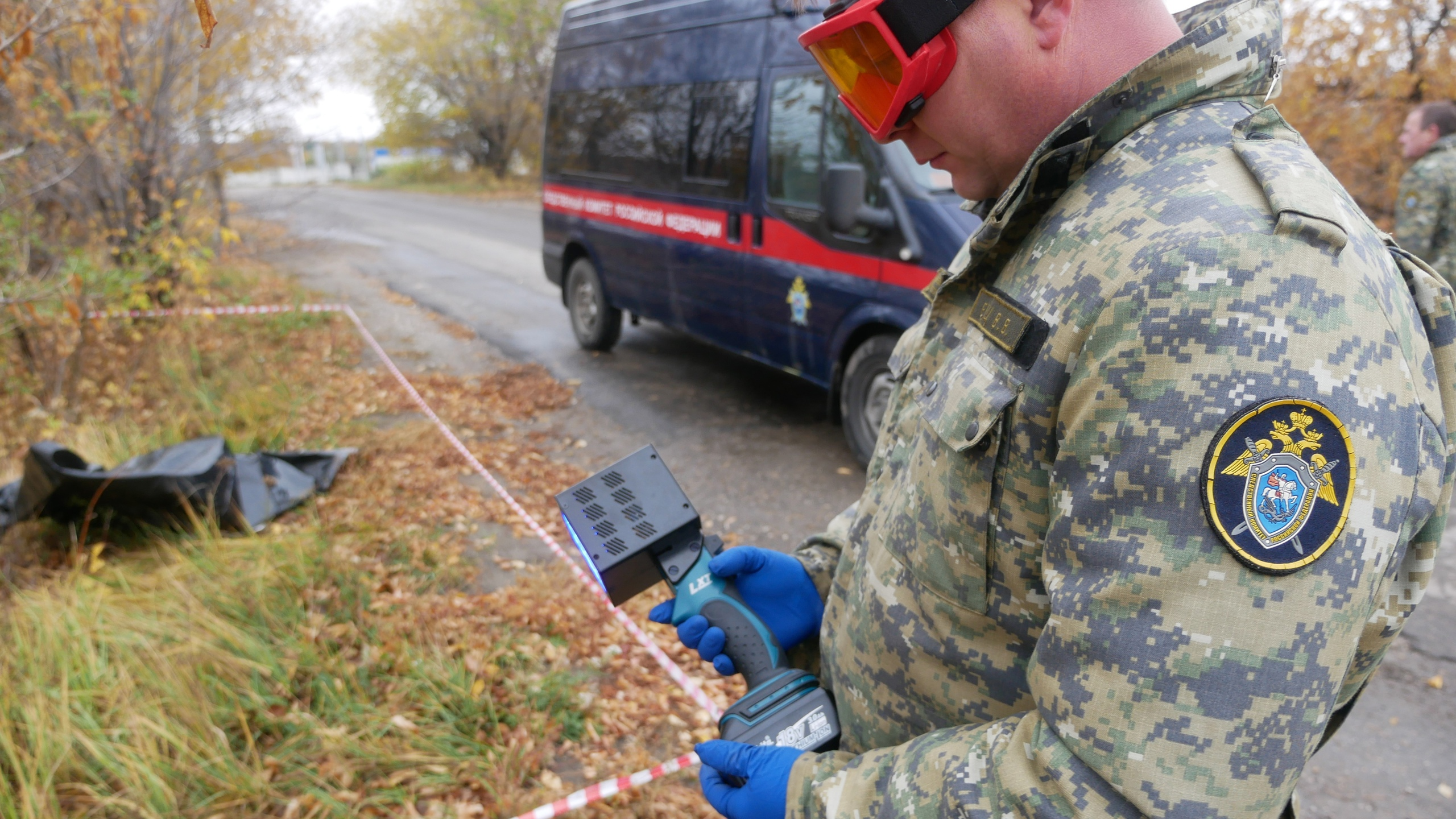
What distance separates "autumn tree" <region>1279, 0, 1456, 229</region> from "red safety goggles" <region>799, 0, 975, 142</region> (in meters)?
7.37

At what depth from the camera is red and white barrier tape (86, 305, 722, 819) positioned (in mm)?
2289

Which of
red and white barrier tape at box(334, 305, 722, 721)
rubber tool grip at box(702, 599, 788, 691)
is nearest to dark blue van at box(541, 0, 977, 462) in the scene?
red and white barrier tape at box(334, 305, 722, 721)

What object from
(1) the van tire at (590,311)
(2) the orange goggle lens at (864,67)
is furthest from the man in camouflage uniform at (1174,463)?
(1) the van tire at (590,311)

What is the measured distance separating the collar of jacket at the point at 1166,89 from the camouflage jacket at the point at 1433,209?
4.82 metres

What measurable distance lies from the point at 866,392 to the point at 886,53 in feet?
11.5

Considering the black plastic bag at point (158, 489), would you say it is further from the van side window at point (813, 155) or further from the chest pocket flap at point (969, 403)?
the chest pocket flap at point (969, 403)

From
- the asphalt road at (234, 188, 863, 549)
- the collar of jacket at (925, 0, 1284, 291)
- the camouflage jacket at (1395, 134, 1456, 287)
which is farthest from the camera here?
the camouflage jacket at (1395, 134, 1456, 287)

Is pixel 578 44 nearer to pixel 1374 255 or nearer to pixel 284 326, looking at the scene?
pixel 284 326

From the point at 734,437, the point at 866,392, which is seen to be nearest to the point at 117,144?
the point at 734,437

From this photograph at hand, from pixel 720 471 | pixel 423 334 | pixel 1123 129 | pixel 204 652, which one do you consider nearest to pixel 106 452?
pixel 204 652

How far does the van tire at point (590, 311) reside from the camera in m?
6.95

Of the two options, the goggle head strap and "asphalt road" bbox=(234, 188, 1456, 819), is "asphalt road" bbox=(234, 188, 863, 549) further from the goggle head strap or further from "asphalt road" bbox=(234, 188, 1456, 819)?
the goggle head strap

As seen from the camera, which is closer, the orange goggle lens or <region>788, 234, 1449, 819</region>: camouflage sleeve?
<region>788, 234, 1449, 819</region>: camouflage sleeve

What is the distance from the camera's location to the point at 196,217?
670cm
